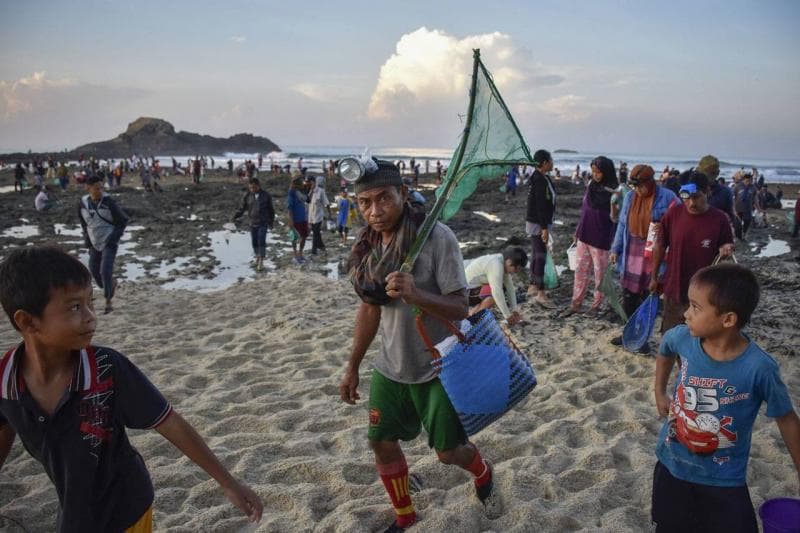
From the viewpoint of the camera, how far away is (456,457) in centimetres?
242

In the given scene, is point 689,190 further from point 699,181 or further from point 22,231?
point 22,231

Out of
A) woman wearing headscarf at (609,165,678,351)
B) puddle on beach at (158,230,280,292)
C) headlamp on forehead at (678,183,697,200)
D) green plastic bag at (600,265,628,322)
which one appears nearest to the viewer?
headlamp on forehead at (678,183,697,200)

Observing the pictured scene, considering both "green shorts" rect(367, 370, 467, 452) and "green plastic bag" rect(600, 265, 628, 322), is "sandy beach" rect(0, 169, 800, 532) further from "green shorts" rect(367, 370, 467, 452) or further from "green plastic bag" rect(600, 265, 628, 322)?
"green shorts" rect(367, 370, 467, 452)

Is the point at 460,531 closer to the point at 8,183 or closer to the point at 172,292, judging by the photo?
the point at 172,292

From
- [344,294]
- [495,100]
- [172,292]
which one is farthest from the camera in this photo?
[172,292]

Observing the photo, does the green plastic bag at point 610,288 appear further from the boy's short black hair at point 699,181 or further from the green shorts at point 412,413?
the green shorts at point 412,413

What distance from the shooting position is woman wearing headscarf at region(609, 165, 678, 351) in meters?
4.82

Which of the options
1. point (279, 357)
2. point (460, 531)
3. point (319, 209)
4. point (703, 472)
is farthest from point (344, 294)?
point (703, 472)

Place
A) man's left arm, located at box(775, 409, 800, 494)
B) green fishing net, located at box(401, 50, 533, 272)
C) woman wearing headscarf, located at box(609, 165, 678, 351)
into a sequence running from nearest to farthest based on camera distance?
man's left arm, located at box(775, 409, 800, 494) → green fishing net, located at box(401, 50, 533, 272) → woman wearing headscarf, located at box(609, 165, 678, 351)

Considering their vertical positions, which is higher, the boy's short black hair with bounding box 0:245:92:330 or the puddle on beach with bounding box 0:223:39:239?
the boy's short black hair with bounding box 0:245:92:330

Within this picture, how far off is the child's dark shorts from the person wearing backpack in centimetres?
623

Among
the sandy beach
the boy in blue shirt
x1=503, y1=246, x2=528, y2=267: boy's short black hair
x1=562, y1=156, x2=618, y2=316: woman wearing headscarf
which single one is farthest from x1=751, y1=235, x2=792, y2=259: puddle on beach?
the boy in blue shirt

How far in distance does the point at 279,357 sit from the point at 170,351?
3.69 feet

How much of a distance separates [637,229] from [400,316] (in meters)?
3.58
